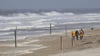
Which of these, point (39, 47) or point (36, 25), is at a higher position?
point (36, 25)

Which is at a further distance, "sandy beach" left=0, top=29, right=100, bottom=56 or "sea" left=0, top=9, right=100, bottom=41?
"sea" left=0, top=9, right=100, bottom=41

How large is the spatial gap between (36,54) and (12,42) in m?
7.16

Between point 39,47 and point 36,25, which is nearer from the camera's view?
point 39,47

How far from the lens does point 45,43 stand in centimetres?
2984

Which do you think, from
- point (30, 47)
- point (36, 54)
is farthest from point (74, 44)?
point (36, 54)

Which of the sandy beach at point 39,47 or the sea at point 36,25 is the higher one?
the sea at point 36,25

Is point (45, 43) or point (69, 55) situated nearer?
point (69, 55)

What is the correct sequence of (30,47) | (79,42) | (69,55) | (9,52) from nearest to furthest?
(69,55) → (9,52) → (30,47) → (79,42)

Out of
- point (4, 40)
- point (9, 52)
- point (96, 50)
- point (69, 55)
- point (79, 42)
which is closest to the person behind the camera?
point (69, 55)

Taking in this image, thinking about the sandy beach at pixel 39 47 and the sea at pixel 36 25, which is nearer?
the sandy beach at pixel 39 47

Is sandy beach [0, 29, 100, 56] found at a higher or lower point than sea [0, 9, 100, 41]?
lower

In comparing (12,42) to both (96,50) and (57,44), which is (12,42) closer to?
(57,44)

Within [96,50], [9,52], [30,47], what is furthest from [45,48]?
[96,50]

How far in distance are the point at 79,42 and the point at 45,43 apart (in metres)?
2.99
